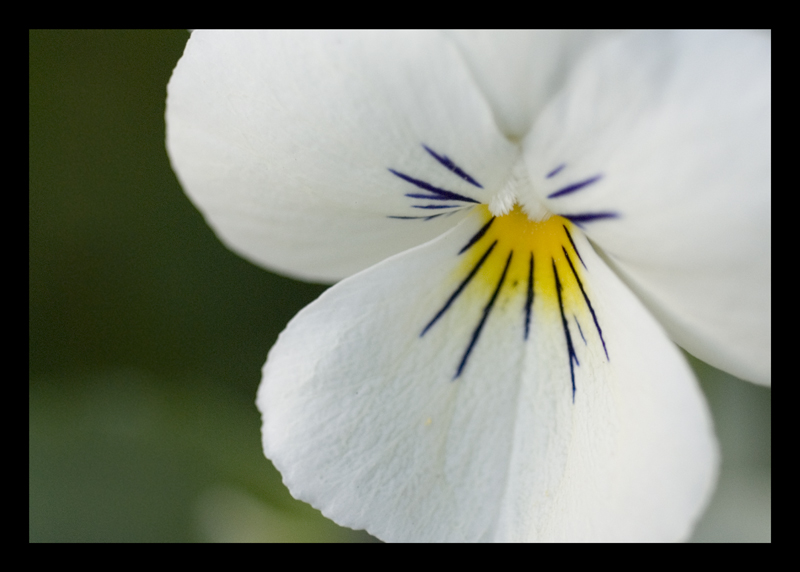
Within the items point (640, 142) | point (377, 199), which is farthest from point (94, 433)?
point (640, 142)

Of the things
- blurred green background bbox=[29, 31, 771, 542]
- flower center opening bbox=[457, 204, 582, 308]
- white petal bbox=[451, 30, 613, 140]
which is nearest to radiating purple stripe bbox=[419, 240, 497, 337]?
flower center opening bbox=[457, 204, 582, 308]

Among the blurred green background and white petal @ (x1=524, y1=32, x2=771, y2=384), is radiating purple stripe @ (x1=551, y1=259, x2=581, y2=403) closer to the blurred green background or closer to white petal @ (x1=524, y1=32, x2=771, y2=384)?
white petal @ (x1=524, y1=32, x2=771, y2=384)

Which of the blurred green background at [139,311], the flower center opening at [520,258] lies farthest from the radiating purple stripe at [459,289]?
the blurred green background at [139,311]

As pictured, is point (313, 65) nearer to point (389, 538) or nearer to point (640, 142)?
point (640, 142)

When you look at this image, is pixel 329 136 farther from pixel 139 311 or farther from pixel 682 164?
pixel 139 311

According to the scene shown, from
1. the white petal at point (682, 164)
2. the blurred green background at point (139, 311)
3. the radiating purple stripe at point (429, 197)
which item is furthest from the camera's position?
the blurred green background at point (139, 311)

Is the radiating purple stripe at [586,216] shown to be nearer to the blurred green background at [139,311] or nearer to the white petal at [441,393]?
the white petal at [441,393]
